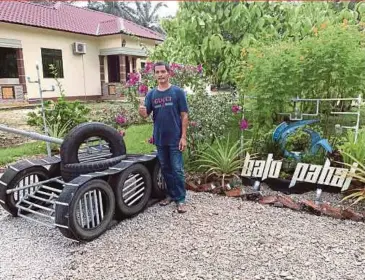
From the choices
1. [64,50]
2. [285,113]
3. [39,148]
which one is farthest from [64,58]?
[285,113]

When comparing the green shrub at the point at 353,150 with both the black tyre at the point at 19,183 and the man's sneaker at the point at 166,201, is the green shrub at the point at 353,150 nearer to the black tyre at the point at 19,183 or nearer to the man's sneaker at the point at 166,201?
the man's sneaker at the point at 166,201

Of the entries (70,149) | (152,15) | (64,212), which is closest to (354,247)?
(64,212)

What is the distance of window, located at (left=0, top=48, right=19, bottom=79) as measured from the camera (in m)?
15.2

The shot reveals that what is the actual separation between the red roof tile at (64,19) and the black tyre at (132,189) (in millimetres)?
13400

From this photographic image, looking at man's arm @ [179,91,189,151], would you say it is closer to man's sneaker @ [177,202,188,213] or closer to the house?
man's sneaker @ [177,202,188,213]

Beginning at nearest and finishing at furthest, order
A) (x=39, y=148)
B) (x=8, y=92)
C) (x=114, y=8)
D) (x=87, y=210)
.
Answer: (x=87, y=210) → (x=39, y=148) → (x=8, y=92) → (x=114, y=8)

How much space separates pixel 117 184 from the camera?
3314 millimetres

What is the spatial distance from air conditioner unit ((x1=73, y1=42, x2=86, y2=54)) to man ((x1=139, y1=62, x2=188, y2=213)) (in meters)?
15.2

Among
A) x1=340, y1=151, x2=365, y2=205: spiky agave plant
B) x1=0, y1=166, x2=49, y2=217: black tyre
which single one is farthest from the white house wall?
x1=340, y1=151, x2=365, y2=205: spiky agave plant

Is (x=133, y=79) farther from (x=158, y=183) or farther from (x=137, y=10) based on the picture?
(x=137, y=10)

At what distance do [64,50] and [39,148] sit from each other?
1165cm

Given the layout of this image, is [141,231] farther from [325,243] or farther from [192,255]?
[325,243]

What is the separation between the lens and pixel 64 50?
17188 mm

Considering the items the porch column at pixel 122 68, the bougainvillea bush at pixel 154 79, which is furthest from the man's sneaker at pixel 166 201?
the porch column at pixel 122 68
